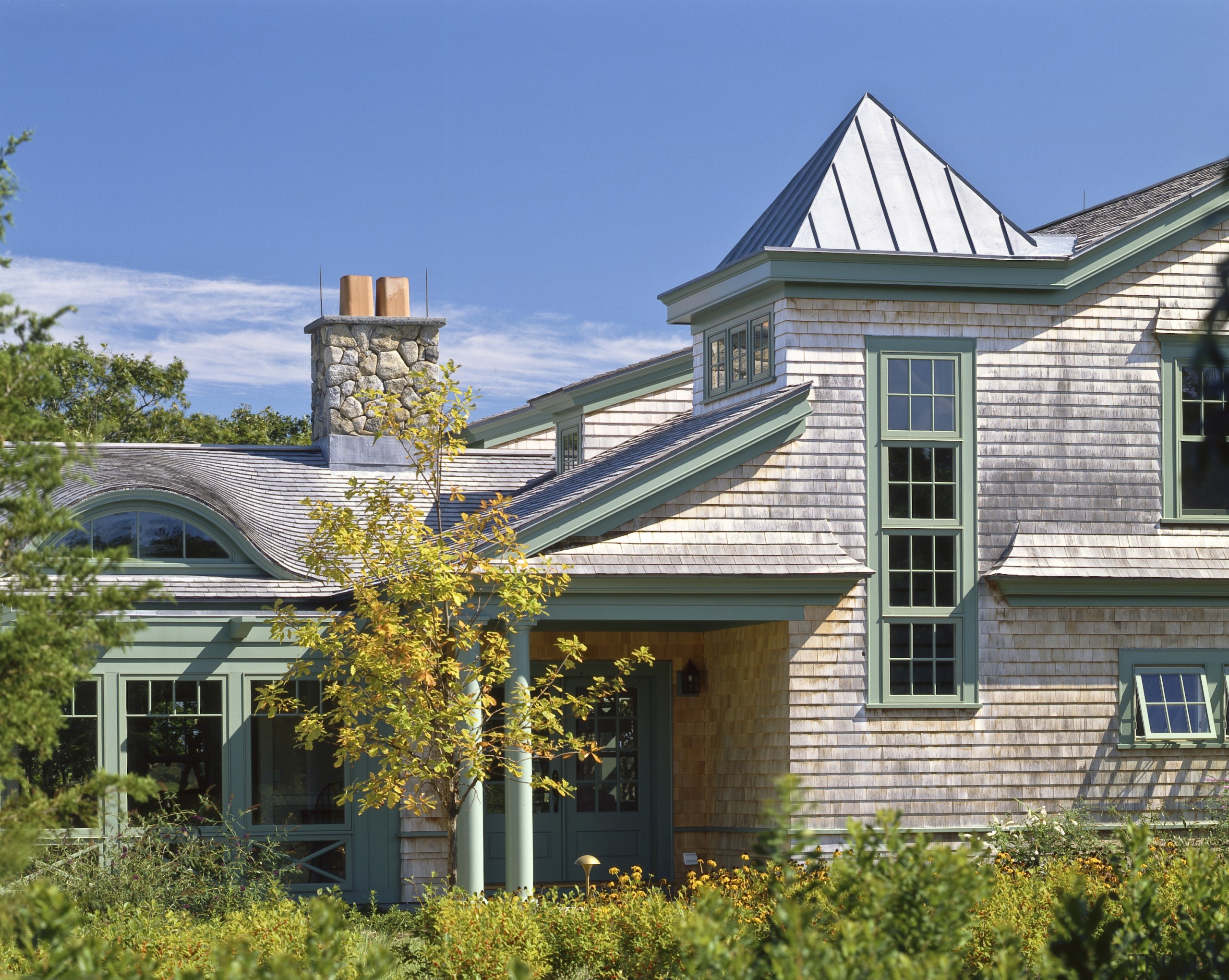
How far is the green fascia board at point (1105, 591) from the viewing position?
558 inches

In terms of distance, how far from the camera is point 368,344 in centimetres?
2025

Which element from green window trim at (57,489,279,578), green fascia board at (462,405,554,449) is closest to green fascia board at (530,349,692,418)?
green fascia board at (462,405,554,449)

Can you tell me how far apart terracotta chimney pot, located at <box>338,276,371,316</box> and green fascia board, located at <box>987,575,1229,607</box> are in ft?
31.4

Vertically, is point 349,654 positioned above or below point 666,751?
above

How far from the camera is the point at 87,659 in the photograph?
678 centimetres

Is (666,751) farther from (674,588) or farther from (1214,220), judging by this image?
(1214,220)

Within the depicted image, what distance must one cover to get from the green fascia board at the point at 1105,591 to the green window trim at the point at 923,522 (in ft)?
1.32

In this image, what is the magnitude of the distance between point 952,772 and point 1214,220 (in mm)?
5552

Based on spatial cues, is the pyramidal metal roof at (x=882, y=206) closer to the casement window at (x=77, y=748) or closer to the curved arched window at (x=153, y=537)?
the curved arched window at (x=153, y=537)

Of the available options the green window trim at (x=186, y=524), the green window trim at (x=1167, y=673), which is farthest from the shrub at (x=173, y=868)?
the green window trim at (x=1167, y=673)

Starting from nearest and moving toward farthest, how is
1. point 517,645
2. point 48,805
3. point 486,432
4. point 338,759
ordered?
point 48,805
point 338,759
point 517,645
point 486,432

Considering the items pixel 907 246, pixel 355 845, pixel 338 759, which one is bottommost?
pixel 355 845

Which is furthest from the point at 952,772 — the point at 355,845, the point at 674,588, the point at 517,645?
the point at 355,845

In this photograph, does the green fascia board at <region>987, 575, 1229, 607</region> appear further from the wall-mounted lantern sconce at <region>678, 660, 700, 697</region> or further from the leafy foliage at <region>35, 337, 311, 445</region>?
the leafy foliage at <region>35, 337, 311, 445</region>
